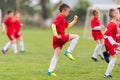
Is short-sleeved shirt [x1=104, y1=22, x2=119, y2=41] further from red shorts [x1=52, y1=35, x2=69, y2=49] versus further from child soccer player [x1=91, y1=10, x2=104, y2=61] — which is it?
child soccer player [x1=91, y1=10, x2=104, y2=61]

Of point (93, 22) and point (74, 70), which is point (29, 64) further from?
point (93, 22)

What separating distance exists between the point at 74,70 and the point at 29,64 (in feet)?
7.30

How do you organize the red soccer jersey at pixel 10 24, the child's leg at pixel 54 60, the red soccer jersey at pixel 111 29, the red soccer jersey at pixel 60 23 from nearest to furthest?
the red soccer jersey at pixel 111 29 → the red soccer jersey at pixel 60 23 → the child's leg at pixel 54 60 → the red soccer jersey at pixel 10 24

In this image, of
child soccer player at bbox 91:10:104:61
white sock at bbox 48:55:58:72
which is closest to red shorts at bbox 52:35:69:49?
white sock at bbox 48:55:58:72

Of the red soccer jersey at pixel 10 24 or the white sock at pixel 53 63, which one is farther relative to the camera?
the red soccer jersey at pixel 10 24

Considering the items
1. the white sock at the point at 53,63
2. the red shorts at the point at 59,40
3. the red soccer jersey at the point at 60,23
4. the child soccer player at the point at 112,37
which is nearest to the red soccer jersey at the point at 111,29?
the child soccer player at the point at 112,37

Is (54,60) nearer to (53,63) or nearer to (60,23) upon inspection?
(53,63)

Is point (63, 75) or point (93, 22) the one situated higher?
point (93, 22)

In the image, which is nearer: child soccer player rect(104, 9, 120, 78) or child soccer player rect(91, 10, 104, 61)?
child soccer player rect(104, 9, 120, 78)

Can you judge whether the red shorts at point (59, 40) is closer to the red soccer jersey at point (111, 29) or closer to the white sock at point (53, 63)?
the white sock at point (53, 63)

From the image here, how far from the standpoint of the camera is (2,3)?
74.1 m

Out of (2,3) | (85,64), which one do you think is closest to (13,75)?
(85,64)

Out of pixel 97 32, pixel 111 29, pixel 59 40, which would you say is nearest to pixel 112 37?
pixel 111 29

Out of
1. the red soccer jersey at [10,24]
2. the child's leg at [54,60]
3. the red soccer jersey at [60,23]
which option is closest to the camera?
the red soccer jersey at [60,23]
